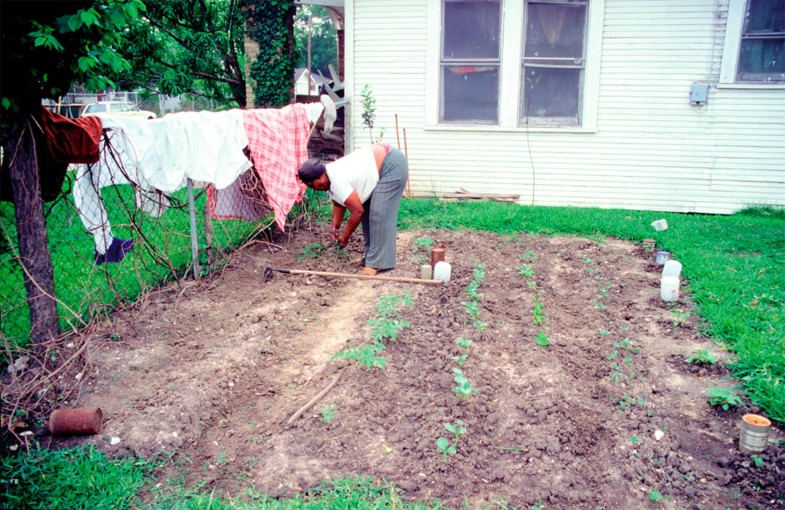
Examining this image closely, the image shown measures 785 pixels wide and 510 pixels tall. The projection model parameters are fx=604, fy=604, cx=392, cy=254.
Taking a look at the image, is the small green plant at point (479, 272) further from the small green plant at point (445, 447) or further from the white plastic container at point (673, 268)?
the small green plant at point (445, 447)

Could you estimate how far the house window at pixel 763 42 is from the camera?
8656 millimetres

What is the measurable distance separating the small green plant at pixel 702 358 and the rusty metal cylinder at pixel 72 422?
403cm

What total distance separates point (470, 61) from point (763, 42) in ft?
13.8

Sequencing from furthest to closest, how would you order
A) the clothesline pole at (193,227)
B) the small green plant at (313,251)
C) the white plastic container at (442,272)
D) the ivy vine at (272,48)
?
the ivy vine at (272,48) < the small green plant at (313,251) < the white plastic container at (442,272) < the clothesline pole at (193,227)

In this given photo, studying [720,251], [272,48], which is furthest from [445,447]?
[272,48]

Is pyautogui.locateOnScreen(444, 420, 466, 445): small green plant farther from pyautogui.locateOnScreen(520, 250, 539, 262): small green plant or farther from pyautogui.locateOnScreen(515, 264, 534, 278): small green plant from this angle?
pyautogui.locateOnScreen(520, 250, 539, 262): small green plant

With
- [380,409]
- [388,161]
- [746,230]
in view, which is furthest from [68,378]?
[746,230]

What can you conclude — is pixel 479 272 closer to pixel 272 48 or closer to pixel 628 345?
pixel 628 345

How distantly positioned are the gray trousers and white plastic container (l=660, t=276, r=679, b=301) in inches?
103

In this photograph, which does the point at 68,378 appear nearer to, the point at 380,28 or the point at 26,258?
the point at 26,258

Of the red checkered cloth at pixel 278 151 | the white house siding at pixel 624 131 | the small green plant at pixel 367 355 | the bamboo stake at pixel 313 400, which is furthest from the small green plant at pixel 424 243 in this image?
the bamboo stake at pixel 313 400

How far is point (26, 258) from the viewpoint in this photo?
412cm

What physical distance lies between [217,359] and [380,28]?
680 cm

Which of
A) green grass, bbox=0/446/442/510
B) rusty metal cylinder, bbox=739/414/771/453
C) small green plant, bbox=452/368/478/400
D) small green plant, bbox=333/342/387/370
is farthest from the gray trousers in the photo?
rusty metal cylinder, bbox=739/414/771/453
